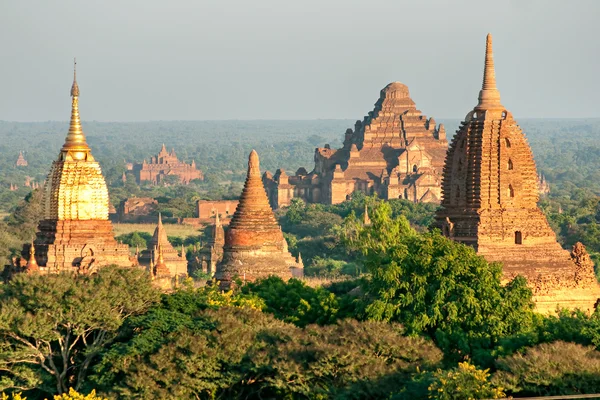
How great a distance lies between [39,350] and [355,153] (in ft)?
308

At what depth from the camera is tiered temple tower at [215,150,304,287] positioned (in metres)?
51.9

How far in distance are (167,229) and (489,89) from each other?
64432mm

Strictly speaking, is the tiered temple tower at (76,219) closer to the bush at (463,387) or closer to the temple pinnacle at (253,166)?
the temple pinnacle at (253,166)

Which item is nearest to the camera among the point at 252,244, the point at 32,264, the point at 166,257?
the point at 32,264

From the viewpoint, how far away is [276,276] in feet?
161

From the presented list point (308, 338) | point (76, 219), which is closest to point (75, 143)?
point (76, 219)

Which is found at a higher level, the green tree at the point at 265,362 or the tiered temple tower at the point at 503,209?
the tiered temple tower at the point at 503,209

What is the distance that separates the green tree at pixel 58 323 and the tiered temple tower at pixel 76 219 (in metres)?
7.00

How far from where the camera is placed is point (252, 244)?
52.4 m

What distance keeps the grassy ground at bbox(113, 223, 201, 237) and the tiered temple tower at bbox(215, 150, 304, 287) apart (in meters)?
51.1

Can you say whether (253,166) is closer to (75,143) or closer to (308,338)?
(75,143)

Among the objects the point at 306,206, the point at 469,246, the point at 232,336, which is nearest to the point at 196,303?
the point at 232,336

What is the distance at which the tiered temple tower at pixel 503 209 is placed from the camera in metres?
46.0

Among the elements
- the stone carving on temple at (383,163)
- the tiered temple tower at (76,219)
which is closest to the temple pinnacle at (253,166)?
the tiered temple tower at (76,219)
